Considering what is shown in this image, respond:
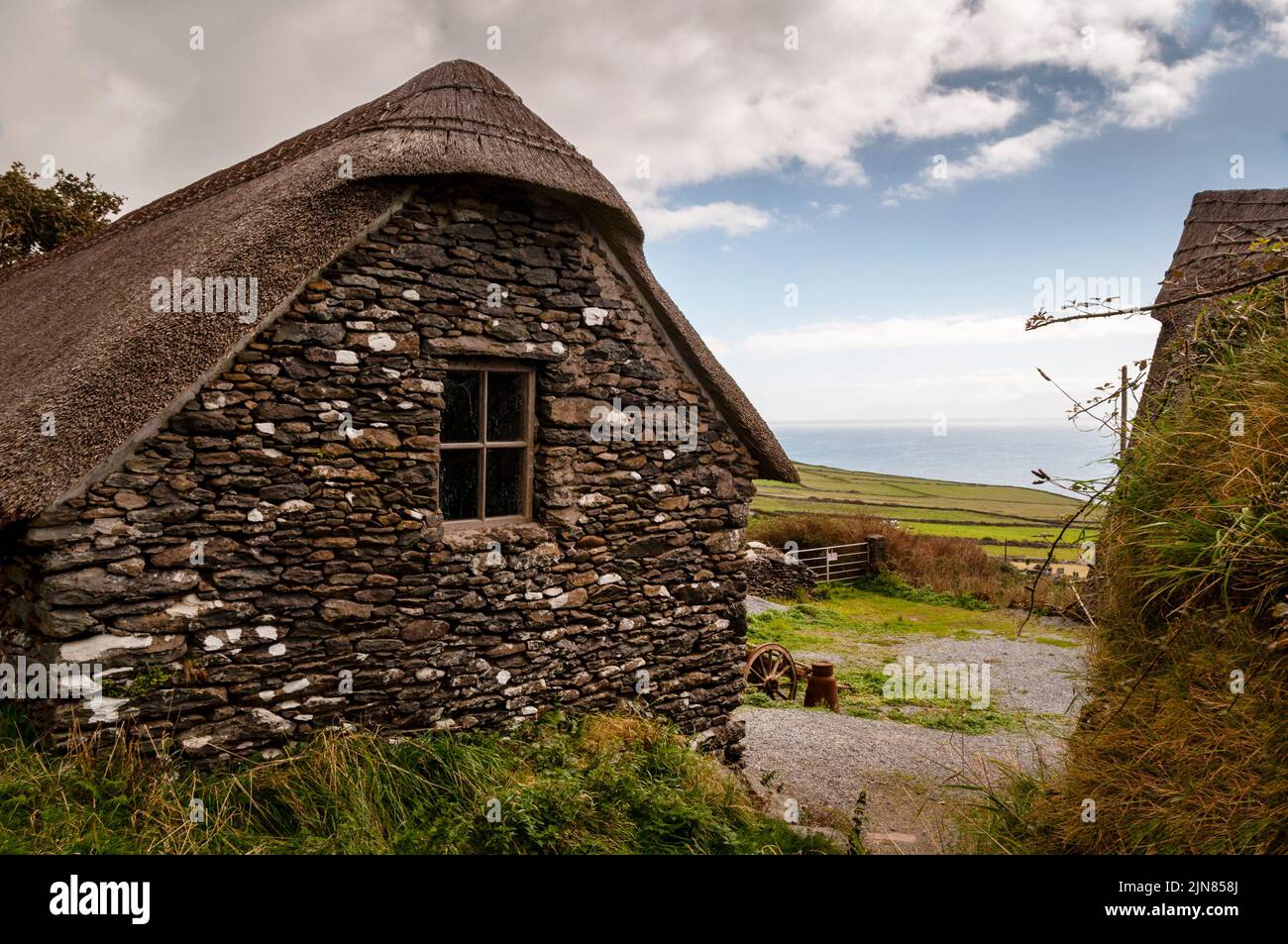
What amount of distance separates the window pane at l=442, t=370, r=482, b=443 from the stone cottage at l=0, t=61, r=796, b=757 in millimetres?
21

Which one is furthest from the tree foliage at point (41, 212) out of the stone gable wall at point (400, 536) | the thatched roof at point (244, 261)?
the stone gable wall at point (400, 536)

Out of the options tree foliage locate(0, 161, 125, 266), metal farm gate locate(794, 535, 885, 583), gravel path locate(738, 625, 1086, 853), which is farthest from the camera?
metal farm gate locate(794, 535, 885, 583)

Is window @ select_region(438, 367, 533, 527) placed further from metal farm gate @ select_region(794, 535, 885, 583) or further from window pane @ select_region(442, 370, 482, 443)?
metal farm gate @ select_region(794, 535, 885, 583)

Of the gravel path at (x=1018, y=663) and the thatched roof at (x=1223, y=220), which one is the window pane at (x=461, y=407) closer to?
the thatched roof at (x=1223, y=220)

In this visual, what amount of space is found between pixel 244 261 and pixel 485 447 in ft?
5.93

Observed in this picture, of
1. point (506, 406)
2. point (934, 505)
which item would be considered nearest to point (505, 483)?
point (506, 406)

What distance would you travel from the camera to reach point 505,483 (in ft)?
18.1

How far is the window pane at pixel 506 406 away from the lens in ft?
17.7

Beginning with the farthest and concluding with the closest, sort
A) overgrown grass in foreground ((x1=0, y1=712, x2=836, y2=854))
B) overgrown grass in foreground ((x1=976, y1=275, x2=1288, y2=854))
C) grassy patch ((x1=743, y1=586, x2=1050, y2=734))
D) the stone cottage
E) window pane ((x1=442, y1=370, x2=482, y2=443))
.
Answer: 1. grassy patch ((x1=743, y1=586, x2=1050, y2=734))
2. window pane ((x1=442, y1=370, x2=482, y2=443))
3. the stone cottage
4. overgrown grass in foreground ((x1=0, y1=712, x2=836, y2=854))
5. overgrown grass in foreground ((x1=976, y1=275, x2=1288, y2=854))

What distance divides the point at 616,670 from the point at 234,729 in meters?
2.56

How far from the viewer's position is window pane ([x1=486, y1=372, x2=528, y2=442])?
212 inches

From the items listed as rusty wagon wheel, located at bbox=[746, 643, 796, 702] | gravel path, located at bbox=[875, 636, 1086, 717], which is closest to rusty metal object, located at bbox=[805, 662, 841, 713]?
rusty wagon wheel, located at bbox=[746, 643, 796, 702]

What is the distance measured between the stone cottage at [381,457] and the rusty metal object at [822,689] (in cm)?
343

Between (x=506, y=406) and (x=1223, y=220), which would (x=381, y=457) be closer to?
(x=506, y=406)
